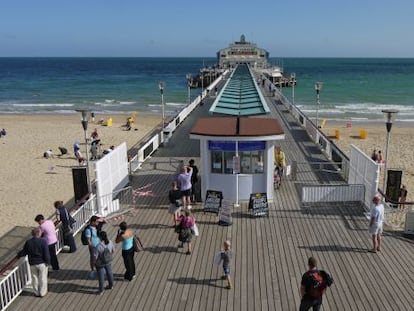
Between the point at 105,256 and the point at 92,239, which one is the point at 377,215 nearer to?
the point at 105,256

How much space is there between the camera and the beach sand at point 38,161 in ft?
54.6

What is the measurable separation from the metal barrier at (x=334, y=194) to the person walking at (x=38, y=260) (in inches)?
274

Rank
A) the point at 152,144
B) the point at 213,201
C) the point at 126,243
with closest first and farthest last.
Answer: the point at 126,243 → the point at 213,201 → the point at 152,144

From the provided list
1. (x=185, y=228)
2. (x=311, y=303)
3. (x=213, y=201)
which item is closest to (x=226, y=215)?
(x=213, y=201)

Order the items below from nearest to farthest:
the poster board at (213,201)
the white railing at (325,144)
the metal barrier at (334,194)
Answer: the poster board at (213,201) < the metal barrier at (334,194) < the white railing at (325,144)

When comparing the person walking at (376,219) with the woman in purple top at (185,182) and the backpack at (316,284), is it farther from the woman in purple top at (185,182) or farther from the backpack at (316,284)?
the woman in purple top at (185,182)

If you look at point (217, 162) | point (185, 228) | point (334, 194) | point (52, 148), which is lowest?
point (52, 148)

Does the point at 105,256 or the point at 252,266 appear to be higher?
the point at 105,256

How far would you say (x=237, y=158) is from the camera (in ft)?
37.4

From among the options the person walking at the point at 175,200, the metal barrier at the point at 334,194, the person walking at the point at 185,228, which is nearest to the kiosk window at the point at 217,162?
the person walking at the point at 175,200

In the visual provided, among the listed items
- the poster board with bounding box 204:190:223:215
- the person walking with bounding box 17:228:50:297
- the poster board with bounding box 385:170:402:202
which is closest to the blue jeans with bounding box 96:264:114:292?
the person walking with bounding box 17:228:50:297

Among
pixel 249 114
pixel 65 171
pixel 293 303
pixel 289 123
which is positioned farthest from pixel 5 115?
pixel 293 303

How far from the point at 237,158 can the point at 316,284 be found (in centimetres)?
544

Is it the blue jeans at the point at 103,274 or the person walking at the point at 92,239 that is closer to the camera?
the blue jeans at the point at 103,274
